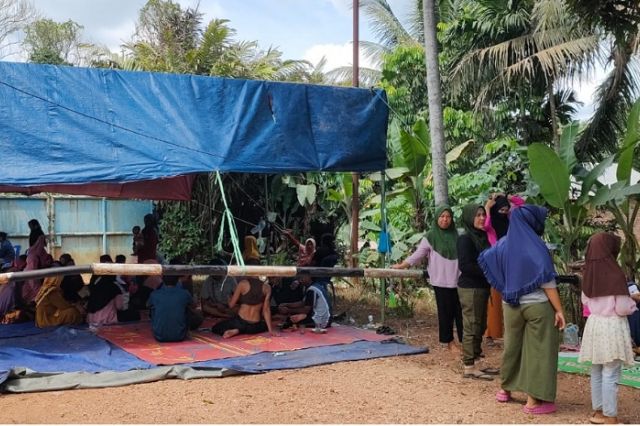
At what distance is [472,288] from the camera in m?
5.62

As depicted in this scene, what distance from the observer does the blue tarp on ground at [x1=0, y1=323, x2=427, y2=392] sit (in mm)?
5391

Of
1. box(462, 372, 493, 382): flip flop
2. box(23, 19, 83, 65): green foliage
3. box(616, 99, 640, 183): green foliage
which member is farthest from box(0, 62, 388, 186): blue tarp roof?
box(23, 19, 83, 65): green foliage

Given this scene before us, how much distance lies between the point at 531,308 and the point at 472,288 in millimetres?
1120

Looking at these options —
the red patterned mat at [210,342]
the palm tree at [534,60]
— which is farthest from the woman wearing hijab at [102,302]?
the palm tree at [534,60]

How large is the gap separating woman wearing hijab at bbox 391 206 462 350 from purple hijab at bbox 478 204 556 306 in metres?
1.64

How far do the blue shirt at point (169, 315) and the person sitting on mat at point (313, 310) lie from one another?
53.0 inches

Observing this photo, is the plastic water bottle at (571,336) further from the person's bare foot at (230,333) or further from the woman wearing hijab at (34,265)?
the woman wearing hijab at (34,265)

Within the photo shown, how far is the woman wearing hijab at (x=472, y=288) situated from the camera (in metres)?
5.59

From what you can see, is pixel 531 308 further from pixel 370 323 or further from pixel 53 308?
pixel 53 308

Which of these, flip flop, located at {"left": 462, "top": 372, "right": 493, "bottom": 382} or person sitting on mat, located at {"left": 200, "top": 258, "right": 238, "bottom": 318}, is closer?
flip flop, located at {"left": 462, "top": 372, "right": 493, "bottom": 382}

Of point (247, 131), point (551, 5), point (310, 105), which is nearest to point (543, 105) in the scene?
point (551, 5)

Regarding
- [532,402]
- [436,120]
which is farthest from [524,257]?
[436,120]

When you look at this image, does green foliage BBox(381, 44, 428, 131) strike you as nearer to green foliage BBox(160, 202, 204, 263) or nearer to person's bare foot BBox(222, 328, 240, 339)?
green foliage BBox(160, 202, 204, 263)

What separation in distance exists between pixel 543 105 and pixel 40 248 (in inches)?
419
